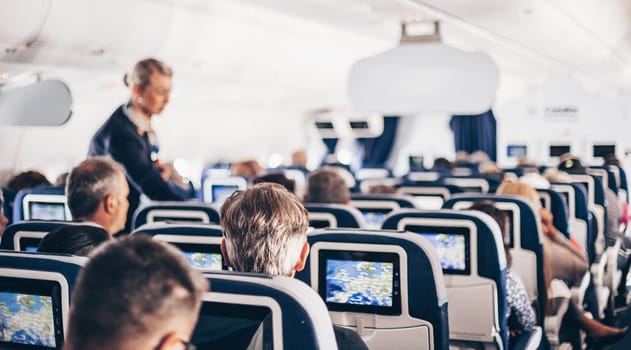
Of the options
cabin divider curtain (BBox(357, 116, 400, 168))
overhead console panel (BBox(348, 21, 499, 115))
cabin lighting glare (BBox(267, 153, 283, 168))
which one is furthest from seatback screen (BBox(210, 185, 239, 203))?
cabin divider curtain (BBox(357, 116, 400, 168))

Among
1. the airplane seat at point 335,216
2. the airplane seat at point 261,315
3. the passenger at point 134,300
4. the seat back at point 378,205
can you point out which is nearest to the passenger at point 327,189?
the seat back at point 378,205

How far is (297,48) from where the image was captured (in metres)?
9.57

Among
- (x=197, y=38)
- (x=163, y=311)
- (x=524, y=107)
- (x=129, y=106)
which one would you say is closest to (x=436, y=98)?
(x=129, y=106)

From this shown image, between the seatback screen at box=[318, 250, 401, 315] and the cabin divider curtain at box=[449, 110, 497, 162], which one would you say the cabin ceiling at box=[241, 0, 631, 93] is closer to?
the seatback screen at box=[318, 250, 401, 315]

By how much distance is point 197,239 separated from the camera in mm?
3047

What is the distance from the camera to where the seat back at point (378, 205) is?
4969mm

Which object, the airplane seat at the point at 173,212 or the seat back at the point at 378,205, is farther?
the seat back at the point at 378,205

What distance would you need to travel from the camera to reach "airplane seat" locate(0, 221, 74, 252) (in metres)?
3.22

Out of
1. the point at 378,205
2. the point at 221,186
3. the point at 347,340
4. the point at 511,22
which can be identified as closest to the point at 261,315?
the point at 347,340

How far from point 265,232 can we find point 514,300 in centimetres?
203

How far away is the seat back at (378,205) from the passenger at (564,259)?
700 mm

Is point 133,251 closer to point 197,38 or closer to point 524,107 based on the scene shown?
point 197,38

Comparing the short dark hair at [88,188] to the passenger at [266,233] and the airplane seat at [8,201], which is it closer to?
the passenger at [266,233]

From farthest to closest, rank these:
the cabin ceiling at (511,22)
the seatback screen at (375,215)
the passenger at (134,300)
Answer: the cabin ceiling at (511,22), the seatback screen at (375,215), the passenger at (134,300)
